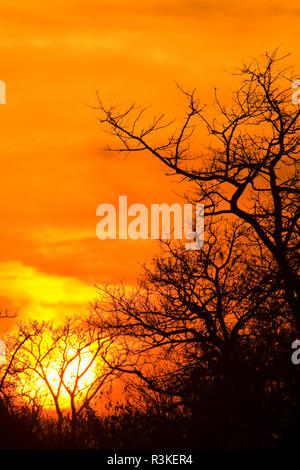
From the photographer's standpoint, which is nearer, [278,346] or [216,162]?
[278,346]

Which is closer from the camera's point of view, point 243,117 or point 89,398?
point 243,117

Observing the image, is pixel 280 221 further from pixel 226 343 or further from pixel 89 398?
pixel 89 398

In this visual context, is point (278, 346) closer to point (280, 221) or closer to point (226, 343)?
point (226, 343)

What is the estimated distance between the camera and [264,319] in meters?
16.6

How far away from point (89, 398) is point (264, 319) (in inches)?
1130

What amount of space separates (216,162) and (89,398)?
29.0m

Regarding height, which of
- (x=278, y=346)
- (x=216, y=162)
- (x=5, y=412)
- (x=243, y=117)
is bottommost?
(x=5, y=412)

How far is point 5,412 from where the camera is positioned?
910 inches
